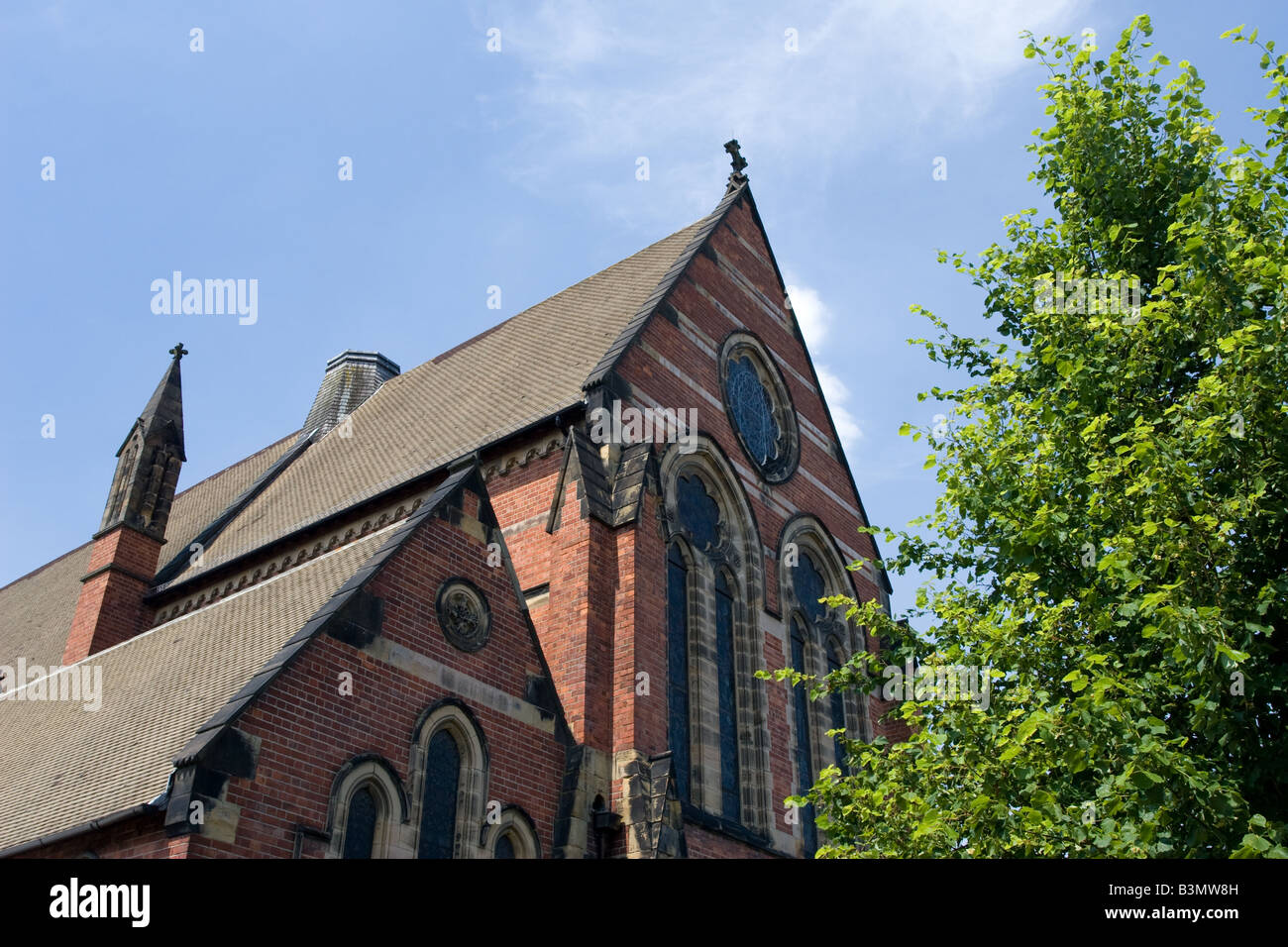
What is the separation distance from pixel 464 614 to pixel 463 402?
944 centimetres

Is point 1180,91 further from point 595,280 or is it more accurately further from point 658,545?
point 595,280

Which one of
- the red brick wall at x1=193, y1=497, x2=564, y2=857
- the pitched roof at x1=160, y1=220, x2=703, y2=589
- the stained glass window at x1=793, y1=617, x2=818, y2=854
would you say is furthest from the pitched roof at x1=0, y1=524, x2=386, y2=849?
the stained glass window at x1=793, y1=617, x2=818, y2=854

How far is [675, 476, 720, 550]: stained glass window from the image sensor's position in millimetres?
17250

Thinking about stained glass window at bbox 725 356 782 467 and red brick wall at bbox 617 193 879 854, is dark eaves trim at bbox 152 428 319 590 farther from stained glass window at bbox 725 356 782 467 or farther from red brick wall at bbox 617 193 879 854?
stained glass window at bbox 725 356 782 467

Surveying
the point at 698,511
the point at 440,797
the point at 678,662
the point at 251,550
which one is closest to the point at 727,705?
the point at 678,662

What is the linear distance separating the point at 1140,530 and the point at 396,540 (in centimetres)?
745

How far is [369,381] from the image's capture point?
3644 centimetres

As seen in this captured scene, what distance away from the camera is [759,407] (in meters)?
20.8

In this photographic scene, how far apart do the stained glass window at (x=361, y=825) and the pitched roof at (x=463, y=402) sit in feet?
23.7

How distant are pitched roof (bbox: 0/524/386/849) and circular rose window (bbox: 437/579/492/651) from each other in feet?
4.87

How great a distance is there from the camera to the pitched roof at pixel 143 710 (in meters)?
11.0

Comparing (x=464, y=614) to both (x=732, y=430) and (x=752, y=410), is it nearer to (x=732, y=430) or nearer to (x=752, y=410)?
(x=732, y=430)
